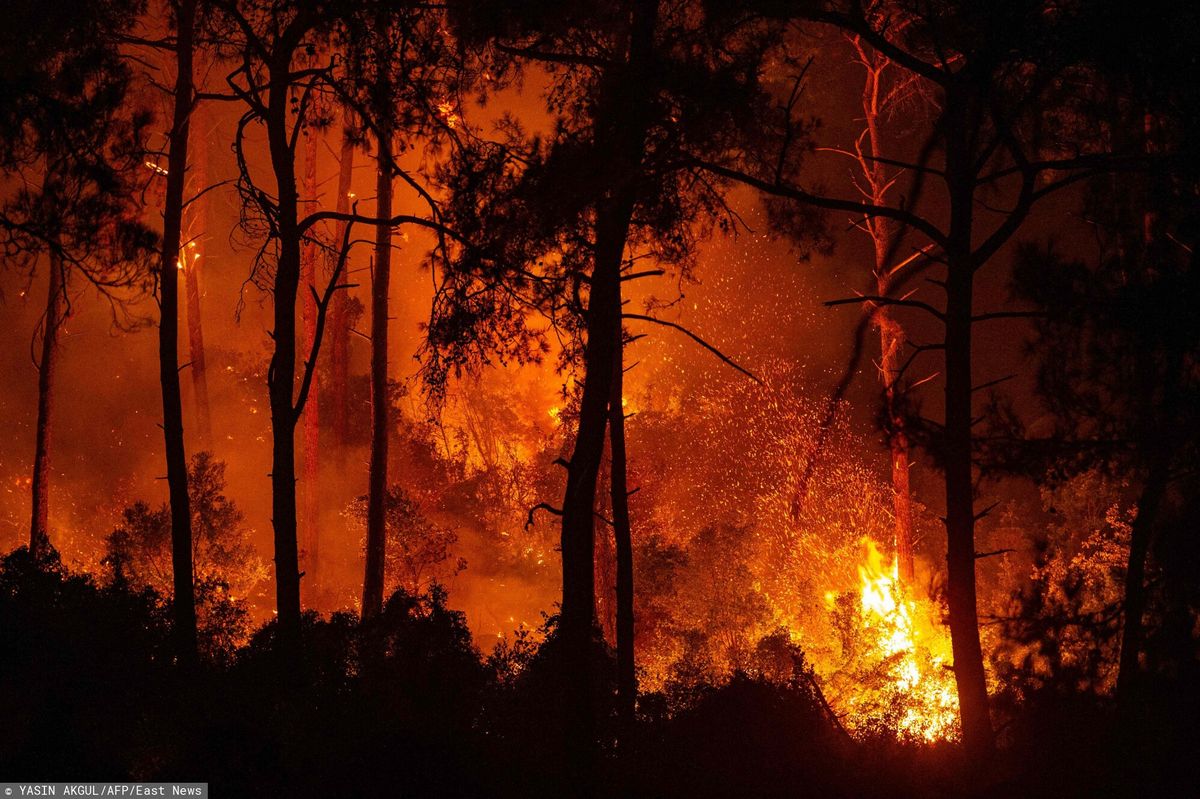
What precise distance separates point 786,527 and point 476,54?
65.6 ft

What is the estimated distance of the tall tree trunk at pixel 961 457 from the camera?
7988 millimetres

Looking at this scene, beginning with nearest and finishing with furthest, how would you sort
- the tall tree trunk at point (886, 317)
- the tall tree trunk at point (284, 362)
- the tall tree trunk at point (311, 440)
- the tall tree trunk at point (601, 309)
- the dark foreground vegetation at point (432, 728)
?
1. the dark foreground vegetation at point (432, 728)
2. the tall tree trunk at point (601, 309)
3. the tall tree trunk at point (284, 362)
4. the tall tree trunk at point (886, 317)
5. the tall tree trunk at point (311, 440)

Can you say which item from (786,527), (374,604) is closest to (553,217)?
(374,604)

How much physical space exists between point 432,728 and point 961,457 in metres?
4.64

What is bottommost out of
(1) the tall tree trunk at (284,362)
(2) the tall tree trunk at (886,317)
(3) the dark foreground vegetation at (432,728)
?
(3) the dark foreground vegetation at (432,728)

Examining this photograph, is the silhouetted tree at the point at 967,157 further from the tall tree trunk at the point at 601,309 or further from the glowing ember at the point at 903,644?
the glowing ember at the point at 903,644

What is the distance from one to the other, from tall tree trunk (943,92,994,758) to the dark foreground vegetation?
0.54 m

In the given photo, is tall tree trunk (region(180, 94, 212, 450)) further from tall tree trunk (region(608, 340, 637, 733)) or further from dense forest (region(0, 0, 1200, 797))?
tall tree trunk (region(608, 340, 637, 733))

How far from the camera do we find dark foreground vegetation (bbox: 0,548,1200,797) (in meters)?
6.41

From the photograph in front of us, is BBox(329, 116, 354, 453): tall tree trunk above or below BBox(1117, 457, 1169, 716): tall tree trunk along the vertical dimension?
above

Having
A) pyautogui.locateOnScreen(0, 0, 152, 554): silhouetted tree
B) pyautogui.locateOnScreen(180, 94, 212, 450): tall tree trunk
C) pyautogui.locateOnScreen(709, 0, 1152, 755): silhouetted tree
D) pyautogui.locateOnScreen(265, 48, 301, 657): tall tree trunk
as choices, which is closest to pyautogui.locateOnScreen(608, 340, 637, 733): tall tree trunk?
pyautogui.locateOnScreen(265, 48, 301, 657): tall tree trunk

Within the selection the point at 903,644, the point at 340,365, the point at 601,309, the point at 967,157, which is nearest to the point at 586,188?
the point at 601,309

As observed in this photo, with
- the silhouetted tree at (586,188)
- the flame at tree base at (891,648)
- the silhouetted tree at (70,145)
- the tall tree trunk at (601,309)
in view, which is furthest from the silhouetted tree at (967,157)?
the silhouetted tree at (70,145)

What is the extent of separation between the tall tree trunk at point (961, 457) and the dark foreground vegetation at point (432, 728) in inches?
21.3
